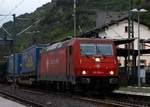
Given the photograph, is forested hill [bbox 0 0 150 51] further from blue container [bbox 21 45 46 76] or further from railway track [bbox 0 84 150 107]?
railway track [bbox 0 84 150 107]

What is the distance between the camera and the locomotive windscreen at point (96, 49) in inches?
1112

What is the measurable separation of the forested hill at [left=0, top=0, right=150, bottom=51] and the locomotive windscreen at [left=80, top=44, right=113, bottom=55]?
61471 mm

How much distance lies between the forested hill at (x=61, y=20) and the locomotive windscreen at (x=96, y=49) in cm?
6147

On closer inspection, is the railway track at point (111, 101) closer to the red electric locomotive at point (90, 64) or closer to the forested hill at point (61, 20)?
the red electric locomotive at point (90, 64)

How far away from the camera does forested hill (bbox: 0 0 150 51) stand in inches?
3748

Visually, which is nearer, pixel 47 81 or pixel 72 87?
pixel 72 87

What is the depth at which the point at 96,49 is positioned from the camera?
28406 mm

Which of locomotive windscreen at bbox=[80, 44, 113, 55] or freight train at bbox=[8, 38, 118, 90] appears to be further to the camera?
locomotive windscreen at bbox=[80, 44, 113, 55]

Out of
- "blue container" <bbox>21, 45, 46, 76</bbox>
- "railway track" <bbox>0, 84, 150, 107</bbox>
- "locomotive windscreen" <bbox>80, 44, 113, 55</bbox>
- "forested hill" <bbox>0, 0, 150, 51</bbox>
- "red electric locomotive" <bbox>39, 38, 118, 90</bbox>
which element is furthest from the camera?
"forested hill" <bbox>0, 0, 150, 51</bbox>

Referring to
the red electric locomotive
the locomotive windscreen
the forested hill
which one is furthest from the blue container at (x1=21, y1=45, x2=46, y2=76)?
the forested hill

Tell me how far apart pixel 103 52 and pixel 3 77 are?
1686 inches

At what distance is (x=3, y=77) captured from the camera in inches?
2741

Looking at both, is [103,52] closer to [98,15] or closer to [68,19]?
[98,15]

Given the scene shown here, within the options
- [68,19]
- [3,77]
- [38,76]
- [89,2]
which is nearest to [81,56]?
[38,76]
